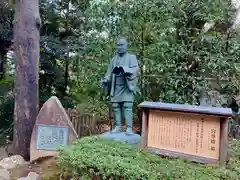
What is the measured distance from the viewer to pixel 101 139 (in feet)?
11.5

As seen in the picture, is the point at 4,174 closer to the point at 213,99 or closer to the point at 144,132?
the point at 144,132

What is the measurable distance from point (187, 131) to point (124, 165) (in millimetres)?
853

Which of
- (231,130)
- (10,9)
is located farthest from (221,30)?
(10,9)

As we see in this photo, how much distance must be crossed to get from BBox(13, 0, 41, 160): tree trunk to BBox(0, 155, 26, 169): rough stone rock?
231mm

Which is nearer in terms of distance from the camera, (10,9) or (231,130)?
(231,130)

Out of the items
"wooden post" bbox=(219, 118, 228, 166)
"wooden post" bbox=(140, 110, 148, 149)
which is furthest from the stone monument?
"wooden post" bbox=(219, 118, 228, 166)

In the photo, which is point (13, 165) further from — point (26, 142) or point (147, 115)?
point (147, 115)

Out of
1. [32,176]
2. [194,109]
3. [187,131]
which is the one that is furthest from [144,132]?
[32,176]

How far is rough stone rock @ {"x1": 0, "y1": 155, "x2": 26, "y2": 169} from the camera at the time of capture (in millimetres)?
4130

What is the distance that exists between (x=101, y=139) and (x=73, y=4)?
17.5 ft

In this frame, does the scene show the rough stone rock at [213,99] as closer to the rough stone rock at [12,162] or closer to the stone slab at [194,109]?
the stone slab at [194,109]

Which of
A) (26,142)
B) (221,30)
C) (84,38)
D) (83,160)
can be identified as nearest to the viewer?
(83,160)

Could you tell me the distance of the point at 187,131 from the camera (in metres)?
2.94

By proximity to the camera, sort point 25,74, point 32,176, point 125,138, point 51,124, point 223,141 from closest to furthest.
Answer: point 223,141 < point 32,176 < point 125,138 < point 51,124 < point 25,74
